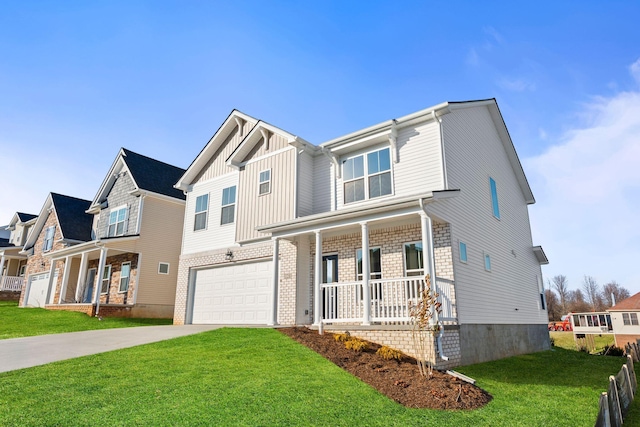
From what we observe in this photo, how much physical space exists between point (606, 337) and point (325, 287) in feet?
132

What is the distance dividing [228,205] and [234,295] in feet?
12.3

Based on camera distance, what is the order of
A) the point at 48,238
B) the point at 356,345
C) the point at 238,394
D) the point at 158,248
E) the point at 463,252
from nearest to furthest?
the point at 238,394 → the point at 356,345 → the point at 463,252 → the point at 158,248 → the point at 48,238

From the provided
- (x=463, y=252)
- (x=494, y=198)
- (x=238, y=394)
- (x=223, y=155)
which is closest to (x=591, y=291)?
(x=494, y=198)

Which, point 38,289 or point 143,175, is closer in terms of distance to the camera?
point 143,175

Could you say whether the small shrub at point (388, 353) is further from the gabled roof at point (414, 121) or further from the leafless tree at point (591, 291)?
the leafless tree at point (591, 291)

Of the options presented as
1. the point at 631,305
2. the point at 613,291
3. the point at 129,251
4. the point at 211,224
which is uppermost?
the point at 613,291

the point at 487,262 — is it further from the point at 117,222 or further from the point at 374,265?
the point at 117,222

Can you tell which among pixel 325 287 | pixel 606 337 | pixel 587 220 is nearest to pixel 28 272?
pixel 325 287

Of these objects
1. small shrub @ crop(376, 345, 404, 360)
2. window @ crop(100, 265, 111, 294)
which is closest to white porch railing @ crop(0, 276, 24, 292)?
window @ crop(100, 265, 111, 294)

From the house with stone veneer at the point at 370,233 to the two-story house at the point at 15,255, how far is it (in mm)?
21686

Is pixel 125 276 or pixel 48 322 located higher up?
pixel 125 276

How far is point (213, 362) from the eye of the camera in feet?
26.7

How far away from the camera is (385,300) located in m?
10.4

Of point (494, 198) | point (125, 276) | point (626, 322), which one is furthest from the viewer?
point (626, 322)
